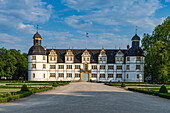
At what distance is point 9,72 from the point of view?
60.3 metres

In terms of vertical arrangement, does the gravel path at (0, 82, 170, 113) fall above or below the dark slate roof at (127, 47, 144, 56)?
below

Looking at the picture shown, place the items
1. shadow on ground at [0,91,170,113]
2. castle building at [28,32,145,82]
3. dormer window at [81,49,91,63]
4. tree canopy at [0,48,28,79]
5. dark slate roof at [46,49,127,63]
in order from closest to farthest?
shadow on ground at [0,91,170,113], tree canopy at [0,48,28,79], castle building at [28,32,145,82], dormer window at [81,49,91,63], dark slate roof at [46,49,127,63]

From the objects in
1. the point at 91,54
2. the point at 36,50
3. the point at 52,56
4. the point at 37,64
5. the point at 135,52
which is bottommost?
the point at 37,64

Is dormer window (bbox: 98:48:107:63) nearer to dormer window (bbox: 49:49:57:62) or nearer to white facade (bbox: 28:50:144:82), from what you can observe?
white facade (bbox: 28:50:144:82)

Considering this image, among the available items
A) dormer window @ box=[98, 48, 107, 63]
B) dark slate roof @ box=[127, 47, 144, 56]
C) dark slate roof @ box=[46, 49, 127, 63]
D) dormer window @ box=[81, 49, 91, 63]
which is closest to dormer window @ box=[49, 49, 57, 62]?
dark slate roof @ box=[46, 49, 127, 63]

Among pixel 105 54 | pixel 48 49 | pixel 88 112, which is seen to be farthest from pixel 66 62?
pixel 88 112

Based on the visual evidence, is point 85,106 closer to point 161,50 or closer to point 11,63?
point 161,50

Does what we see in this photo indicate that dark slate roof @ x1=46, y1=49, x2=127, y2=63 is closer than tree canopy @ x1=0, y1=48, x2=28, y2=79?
→ No

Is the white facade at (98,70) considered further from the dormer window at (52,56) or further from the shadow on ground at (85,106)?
the shadow on ground at (85,106)

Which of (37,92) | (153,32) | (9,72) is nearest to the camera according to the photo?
(37,92)

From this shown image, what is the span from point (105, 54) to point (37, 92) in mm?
44096

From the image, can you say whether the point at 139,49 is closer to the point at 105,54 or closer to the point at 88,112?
the point at 105,54

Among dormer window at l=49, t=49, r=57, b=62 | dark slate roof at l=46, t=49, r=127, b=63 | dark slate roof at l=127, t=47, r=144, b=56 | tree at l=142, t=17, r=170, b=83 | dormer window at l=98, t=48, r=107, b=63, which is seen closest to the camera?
tree at l=142, t=17, r=170, b=83

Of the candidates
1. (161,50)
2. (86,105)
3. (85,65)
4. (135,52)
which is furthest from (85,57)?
(86,105)
